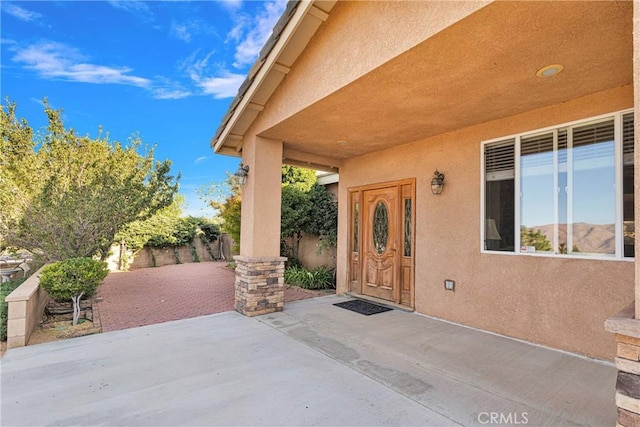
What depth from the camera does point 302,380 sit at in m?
3.41

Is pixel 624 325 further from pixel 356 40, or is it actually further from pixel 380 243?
pixel 380 243

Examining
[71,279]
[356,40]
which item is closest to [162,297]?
[71,279]

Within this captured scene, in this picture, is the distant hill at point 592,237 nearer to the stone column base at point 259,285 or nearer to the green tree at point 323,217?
the stone column base at point 259,285

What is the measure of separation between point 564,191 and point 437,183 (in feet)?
6.20

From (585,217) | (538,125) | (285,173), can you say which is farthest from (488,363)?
Result: (285,173)

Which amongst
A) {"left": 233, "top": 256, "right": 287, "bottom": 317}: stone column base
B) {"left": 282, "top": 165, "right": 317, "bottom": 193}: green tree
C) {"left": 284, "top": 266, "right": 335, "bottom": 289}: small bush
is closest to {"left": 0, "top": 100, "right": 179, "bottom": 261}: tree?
{"left": 233, "top": 256, "right": 287, "bottom": 317}: stone column base

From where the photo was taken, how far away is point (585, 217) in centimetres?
411

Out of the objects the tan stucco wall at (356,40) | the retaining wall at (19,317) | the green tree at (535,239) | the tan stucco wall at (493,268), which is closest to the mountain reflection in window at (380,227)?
the tan stucco wall at (493,268)

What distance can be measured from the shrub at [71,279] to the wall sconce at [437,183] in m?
6.68

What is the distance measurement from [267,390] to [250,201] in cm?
361

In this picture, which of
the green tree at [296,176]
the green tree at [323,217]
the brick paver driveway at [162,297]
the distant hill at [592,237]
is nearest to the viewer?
the distant hill at [592,237]

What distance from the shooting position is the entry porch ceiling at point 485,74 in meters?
2.65

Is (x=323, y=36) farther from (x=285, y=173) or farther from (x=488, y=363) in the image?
(x=285, y=173)

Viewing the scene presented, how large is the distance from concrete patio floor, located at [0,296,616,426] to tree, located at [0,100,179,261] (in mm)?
3873
